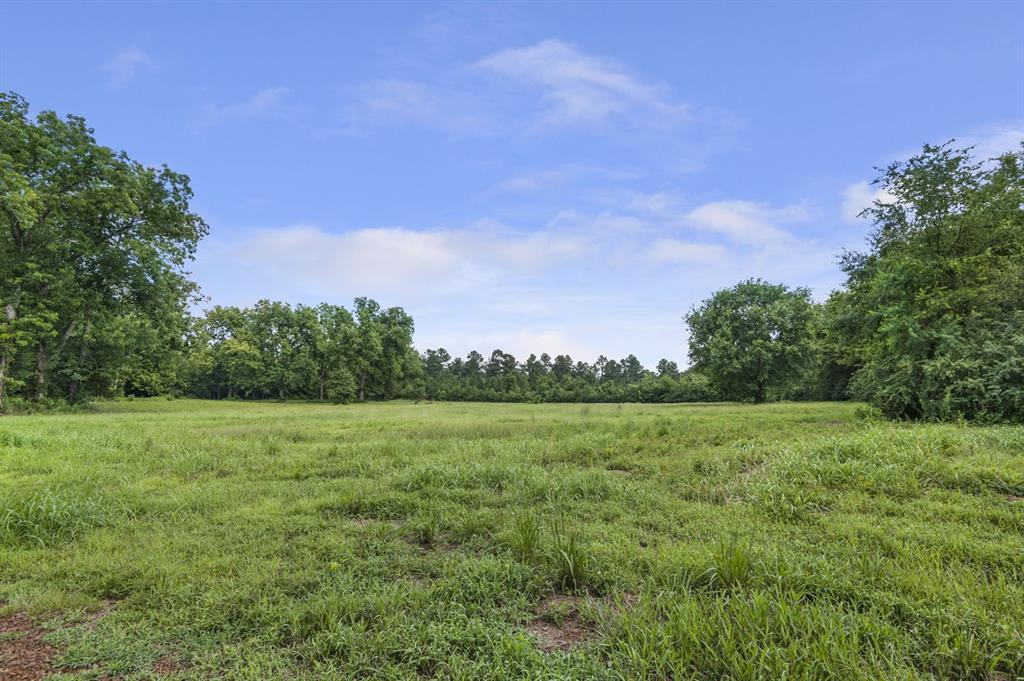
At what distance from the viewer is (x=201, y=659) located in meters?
3.04

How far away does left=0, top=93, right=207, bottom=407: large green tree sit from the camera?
2217cm

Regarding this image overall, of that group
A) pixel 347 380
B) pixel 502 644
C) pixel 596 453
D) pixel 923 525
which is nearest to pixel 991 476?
pixel 923 525

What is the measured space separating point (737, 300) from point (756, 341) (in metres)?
6.14

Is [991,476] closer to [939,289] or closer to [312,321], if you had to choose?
[939,289]

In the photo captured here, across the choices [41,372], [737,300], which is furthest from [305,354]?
[737,300]

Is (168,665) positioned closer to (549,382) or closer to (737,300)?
(737,300)

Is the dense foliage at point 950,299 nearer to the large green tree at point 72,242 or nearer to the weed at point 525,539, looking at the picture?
the weed at point 525,539

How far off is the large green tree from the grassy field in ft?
69.0

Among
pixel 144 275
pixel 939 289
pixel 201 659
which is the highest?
pixel 144 275

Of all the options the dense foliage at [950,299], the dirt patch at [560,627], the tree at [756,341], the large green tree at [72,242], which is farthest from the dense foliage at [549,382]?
the dirt patch at [560,627]

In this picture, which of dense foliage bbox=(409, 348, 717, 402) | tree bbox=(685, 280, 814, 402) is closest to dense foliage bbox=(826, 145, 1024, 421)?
tree bbox=(685, 280, 814, 402)

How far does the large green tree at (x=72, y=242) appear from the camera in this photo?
22.2 m

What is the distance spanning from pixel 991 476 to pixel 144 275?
35.1 meters

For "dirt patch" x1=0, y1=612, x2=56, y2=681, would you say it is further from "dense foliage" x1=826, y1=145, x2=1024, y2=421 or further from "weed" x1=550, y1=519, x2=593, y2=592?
"dense foliage" x1=826, y1=145, x2=1024, y2=421
